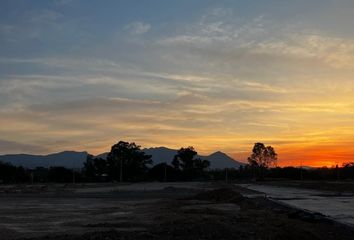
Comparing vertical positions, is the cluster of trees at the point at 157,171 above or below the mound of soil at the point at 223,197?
above

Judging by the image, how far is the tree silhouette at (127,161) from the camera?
90000 mm

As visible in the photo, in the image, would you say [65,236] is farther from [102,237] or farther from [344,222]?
[344,222]

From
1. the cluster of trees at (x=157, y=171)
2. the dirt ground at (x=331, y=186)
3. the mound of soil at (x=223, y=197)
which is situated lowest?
the mound of soil at (x=223, y=197)

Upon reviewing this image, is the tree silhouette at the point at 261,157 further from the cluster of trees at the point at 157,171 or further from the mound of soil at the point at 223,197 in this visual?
the mound of soil at the point at 223,197

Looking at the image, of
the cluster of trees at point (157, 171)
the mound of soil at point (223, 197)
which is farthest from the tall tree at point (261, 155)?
the mound of soil at point (223, 197)

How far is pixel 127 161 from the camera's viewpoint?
92.2m

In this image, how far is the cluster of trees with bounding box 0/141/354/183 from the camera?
85.7 metres

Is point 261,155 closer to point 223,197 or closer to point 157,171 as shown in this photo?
point 157,171

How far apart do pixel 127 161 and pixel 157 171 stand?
5.00 m

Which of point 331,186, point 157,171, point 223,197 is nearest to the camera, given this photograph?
point 223,197

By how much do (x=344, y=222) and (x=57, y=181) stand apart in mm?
67371

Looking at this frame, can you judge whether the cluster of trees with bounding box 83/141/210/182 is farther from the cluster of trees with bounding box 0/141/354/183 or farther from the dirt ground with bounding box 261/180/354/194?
the dirt ground with bounding box 261/180/354/194

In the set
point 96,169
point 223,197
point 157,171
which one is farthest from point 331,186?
point 96,169

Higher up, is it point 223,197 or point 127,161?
point 127,161
